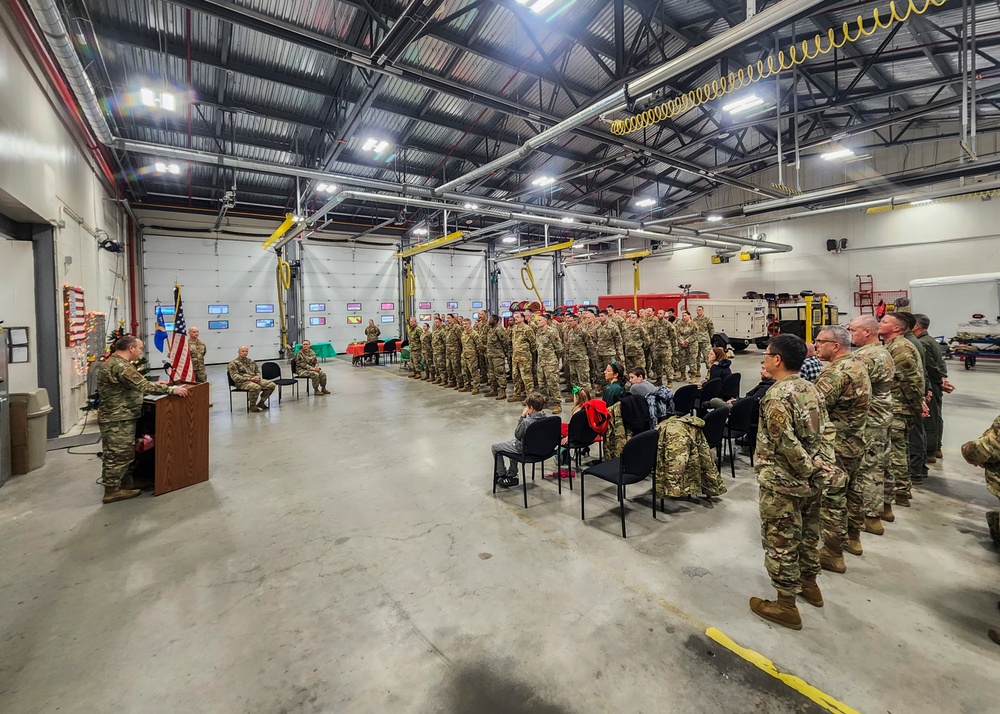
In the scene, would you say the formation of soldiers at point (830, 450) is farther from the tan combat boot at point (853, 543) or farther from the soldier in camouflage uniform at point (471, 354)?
the soldier in camouflage uniform at point (471, 354)

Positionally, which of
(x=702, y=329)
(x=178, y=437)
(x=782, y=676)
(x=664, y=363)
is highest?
(x=702, y=329)

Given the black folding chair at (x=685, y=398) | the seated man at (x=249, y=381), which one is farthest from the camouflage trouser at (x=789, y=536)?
the seated man at (x=249, y=381)

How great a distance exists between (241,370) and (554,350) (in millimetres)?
6471

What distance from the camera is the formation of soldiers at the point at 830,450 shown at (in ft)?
7.95

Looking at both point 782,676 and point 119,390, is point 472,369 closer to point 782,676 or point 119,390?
point 119,390

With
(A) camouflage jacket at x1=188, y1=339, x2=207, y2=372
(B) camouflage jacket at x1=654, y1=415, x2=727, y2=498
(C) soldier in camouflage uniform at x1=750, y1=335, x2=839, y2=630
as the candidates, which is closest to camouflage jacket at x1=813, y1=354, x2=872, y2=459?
(C) soldier in camouflage uniform at x1=750, y1=335, x2=839, y2=630

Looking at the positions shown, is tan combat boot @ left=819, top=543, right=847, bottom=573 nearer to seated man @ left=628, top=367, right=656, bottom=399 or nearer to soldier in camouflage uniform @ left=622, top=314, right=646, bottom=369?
seated man @ left=628, top=367, right=656, bottom=399

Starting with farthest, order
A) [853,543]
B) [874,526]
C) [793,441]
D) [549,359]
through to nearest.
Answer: [549,359] < [874,526] < [853,543] < [793,441]

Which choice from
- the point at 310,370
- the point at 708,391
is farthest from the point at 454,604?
the point at 310,370

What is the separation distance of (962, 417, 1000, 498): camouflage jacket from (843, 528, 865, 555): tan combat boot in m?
0.85

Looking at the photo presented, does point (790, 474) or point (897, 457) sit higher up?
point (790, 474)

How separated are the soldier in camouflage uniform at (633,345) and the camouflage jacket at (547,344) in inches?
86.9

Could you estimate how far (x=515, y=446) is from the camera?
4.36 m

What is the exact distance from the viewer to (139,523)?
3938mm
